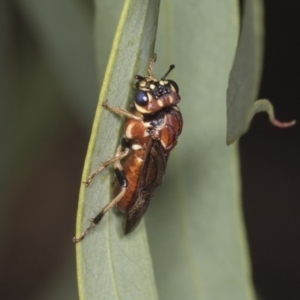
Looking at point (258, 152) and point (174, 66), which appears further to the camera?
point (258, 152)

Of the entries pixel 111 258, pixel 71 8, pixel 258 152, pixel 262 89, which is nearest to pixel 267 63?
pixel 262 89

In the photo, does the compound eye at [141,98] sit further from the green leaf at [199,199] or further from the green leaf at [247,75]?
the green leaf at [247,75]

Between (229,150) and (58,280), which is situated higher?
(229,150)

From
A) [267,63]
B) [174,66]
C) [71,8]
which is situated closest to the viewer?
[174,66]

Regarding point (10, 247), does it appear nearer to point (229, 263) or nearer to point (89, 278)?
point (229, 263)

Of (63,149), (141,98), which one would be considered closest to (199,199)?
(141,98)

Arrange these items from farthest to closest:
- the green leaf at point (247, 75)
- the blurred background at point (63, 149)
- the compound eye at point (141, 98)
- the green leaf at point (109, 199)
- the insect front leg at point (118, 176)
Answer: the blurred background at point (63, 149) → the compound eye at point (141, 98) → the insect front leg at point (118, 176) → the green leaf at point (109, 199) → the green leaf at point (247, 75)

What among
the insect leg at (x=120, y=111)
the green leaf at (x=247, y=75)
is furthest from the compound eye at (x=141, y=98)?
the green leaf at (x=247, y=75)
